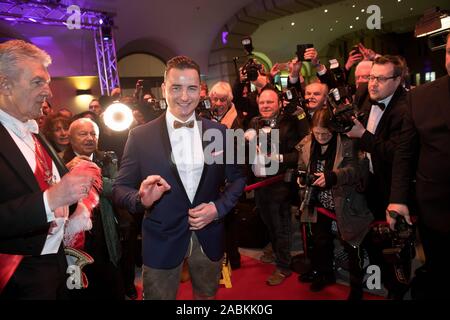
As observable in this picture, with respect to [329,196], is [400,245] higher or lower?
lower

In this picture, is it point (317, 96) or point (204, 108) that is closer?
point (317, 96)

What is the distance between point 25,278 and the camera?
156 cm

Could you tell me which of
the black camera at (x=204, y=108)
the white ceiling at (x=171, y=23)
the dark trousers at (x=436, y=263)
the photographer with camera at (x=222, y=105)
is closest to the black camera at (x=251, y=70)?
the photographer with camera at (x=222, y=105)

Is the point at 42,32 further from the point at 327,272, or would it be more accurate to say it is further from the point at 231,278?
the point at 327,272

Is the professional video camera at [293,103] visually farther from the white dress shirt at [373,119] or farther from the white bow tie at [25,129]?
the white bow tie at [25,129]

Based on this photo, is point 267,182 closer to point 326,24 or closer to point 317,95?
point 317,95

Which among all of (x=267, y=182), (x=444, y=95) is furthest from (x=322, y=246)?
(x=444, y=95)

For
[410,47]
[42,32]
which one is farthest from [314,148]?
[410,47]

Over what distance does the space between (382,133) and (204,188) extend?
A: 1589 mm

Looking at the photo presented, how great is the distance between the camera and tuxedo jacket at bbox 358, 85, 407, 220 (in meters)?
2.59

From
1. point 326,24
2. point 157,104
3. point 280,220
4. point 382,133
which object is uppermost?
point 326,24

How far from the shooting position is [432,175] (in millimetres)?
2037

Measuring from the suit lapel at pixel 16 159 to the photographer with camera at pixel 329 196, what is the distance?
2120 mm

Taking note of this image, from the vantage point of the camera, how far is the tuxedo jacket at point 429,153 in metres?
1.99
